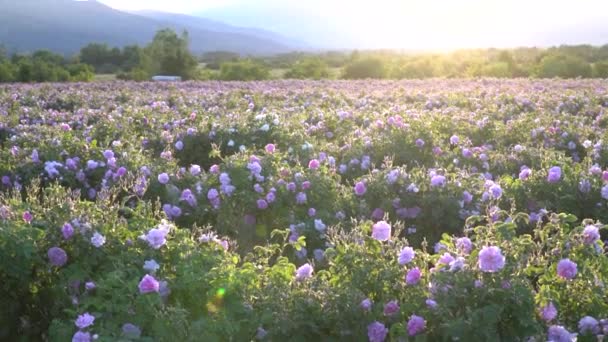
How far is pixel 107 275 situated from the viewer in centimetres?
351

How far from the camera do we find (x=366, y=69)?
43.8 m

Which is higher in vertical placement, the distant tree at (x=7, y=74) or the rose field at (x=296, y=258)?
the rose field at (x=296, y=258)

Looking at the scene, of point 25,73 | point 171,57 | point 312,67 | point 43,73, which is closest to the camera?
point 25,73

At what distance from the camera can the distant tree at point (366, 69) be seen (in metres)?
43.2

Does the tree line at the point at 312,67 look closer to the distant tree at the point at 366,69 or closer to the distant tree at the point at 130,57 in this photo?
the distant tree at the point at 366,69

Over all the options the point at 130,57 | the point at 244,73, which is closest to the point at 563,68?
the point at 244,73

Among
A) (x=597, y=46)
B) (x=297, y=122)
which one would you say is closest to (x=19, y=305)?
(x=297, y=122)

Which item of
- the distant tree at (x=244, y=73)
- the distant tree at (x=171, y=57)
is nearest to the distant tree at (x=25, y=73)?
the distant tree at (x=244, y=73)

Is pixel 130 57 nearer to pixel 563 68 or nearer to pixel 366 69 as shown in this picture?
pixel 366 69

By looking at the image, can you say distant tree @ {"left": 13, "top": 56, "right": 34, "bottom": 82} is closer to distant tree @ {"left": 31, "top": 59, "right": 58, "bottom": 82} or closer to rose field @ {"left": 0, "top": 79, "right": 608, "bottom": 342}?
distant tree @ {"left": 31, "top": 59, "right": 58, "bottom": 82}

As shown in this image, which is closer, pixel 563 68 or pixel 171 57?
pixel 563 68

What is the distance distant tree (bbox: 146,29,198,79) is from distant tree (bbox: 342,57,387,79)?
33.6ft

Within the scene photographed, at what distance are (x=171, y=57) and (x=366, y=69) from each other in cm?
1282

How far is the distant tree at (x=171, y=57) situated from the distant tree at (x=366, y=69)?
10.2 metres
